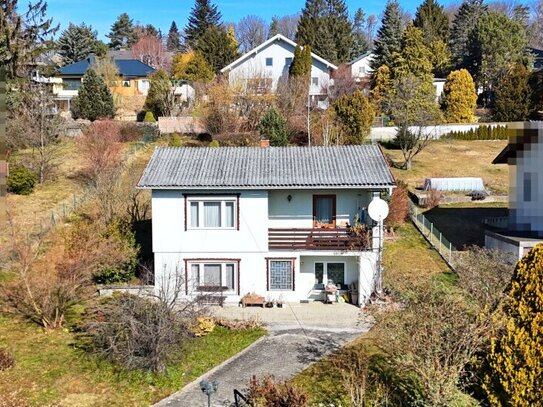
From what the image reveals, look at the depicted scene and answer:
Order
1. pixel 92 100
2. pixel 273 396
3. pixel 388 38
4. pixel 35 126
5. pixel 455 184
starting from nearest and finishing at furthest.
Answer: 1. pixel 273 396
2. pixel 35 126
3. pixel 455 184
4. pixel 92 100
5. pixel 388 38

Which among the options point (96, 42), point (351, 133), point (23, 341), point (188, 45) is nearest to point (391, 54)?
point (351, 133)

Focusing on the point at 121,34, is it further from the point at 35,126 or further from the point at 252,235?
the point at 252,235

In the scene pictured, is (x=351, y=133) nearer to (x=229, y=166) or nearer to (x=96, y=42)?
(x=229, y=166)

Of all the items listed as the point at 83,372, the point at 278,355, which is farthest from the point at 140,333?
the point at 278,355

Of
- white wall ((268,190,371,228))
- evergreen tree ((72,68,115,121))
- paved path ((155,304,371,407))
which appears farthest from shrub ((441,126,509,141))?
paved path ((155,304,371,407))

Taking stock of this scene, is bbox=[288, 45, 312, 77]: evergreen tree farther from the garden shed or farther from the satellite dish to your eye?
the satellite dish
